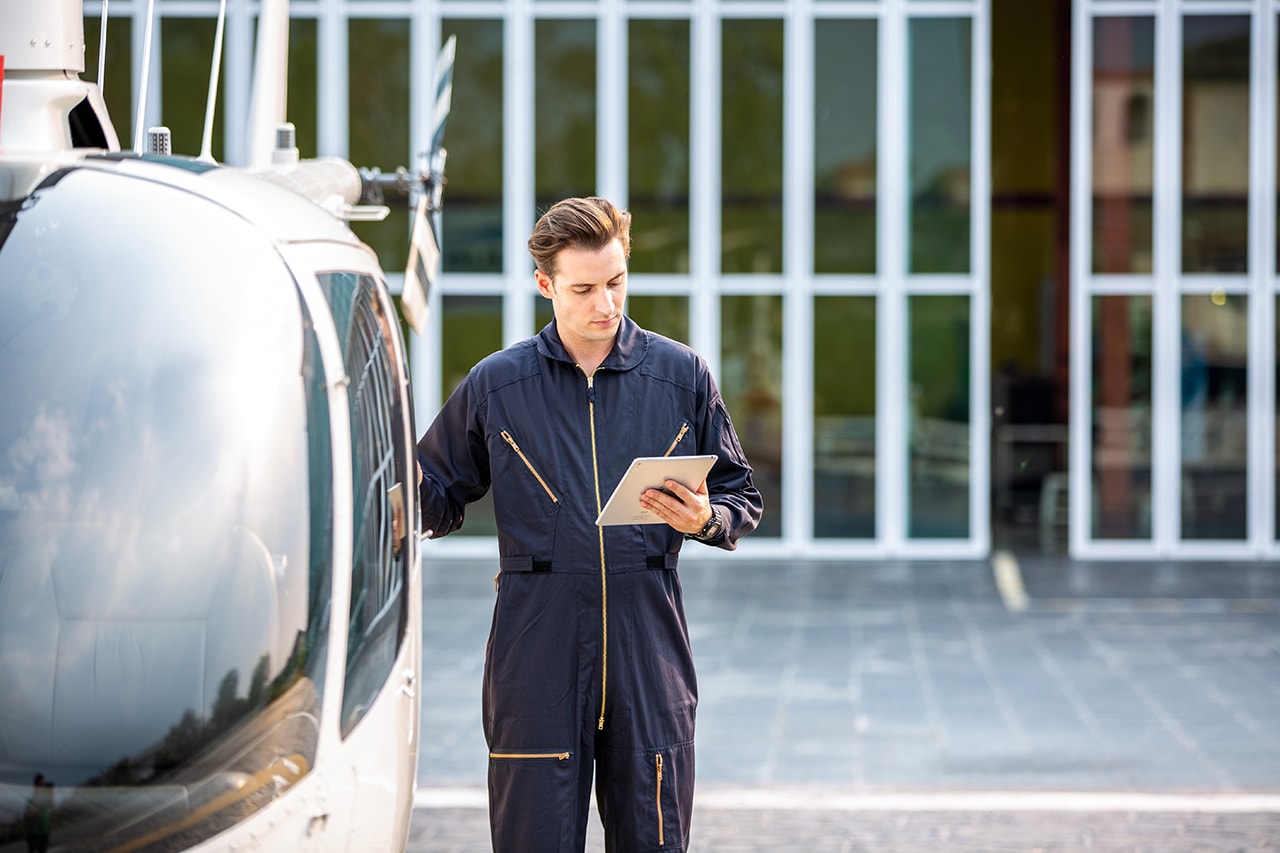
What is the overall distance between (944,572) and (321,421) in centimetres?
1165

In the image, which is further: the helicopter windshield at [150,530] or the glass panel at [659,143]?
the glass panel at [659,143]

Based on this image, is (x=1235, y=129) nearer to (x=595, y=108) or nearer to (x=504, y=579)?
(x=595, y=108)

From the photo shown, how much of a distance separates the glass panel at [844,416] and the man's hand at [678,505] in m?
12.0

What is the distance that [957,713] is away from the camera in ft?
27.6

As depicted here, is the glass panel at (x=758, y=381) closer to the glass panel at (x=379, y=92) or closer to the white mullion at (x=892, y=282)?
the white mullion at (x=892, y=282)

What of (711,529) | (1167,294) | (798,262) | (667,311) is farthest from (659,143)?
(711,529)

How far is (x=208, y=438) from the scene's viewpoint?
9.60ft

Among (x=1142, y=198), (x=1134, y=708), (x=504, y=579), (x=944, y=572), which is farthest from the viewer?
(x=1142, y=198)

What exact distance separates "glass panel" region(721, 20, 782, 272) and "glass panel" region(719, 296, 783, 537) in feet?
1.27

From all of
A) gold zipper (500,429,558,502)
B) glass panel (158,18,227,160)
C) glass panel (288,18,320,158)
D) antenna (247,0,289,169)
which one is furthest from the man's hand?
glass panel (158,18,227,160)

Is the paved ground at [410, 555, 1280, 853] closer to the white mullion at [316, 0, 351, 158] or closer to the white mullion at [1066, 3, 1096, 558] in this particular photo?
the white mullion at [1066, 3, 1096, 558]

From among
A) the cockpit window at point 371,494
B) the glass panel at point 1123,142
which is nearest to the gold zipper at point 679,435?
the cockpit window at point 371,494

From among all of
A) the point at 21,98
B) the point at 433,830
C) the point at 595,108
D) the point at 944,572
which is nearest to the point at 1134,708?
the point at 433,830

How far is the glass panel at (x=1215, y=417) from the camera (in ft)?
49.5
